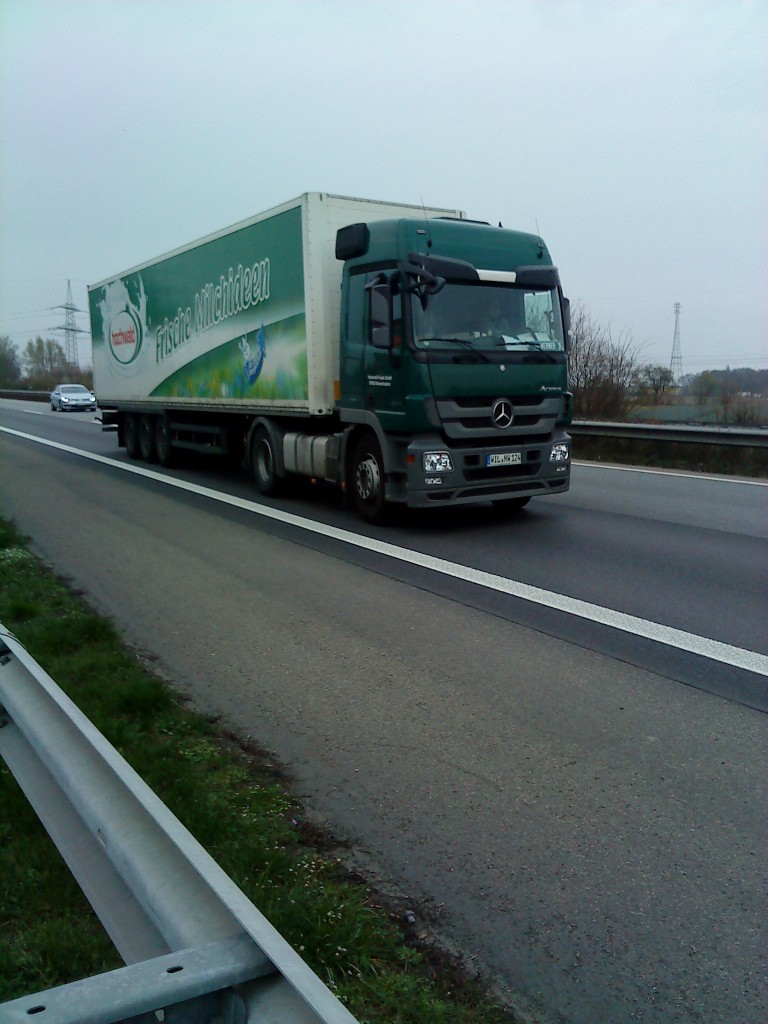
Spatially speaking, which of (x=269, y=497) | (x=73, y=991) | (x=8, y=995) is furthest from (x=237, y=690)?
(x=269, y=497)

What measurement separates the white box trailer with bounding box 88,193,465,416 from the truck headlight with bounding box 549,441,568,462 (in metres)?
2.79

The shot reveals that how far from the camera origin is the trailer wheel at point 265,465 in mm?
12734

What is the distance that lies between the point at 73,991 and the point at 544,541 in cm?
808

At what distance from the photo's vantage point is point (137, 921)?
2.06m

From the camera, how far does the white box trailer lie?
36.1 ft

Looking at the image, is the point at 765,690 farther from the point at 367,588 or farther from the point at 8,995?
the point at 8,995

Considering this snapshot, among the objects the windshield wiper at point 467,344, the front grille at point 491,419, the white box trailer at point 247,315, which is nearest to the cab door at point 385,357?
the windshield wiper at point 467,344

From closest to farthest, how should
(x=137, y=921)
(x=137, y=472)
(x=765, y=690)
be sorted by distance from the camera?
(x=137, y=921), (x=765, y=690), (x=137, y=472)

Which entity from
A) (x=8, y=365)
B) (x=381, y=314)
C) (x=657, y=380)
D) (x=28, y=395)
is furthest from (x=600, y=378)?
(x=8, y=365)

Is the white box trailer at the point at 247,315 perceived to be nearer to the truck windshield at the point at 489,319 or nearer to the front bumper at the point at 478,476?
the truck windshield at the point at 489,319

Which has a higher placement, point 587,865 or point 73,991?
point 73,991

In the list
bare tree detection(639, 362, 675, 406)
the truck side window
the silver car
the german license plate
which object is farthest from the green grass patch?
the silver car

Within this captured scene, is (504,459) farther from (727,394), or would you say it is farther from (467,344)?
(727,394)

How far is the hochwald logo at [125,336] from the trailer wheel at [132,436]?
1.24 m
